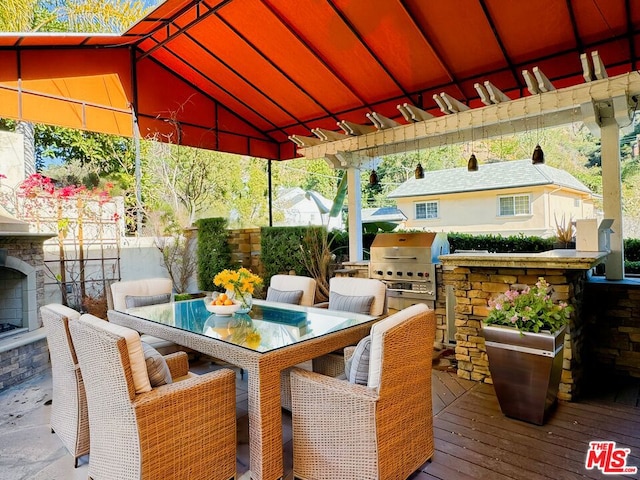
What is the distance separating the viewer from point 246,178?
1249 cm

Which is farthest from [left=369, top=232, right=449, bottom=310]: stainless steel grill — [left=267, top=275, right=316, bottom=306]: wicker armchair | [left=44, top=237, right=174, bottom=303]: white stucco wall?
[left=44, top=237, right=174, bottom=303]: white stucco wall

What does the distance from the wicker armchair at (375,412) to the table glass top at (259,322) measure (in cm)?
32

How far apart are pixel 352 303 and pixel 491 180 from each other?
7246mm

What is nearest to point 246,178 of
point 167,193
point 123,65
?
point 167,193

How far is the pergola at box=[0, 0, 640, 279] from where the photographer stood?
382cm

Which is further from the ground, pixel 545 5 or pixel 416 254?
pixel 545 5

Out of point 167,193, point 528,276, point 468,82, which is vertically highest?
point 468,82

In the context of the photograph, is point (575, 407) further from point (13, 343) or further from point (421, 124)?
point (13, 343)

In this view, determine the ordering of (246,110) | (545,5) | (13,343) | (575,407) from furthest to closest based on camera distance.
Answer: (246,110) < (13,343) < (545,5) < (575,407)

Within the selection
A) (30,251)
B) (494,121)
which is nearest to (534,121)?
(494,121)

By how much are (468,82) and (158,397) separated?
481 centimetres

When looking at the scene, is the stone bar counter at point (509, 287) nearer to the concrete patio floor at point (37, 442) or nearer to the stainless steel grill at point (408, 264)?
the stainless steel grill at point (408, 264)

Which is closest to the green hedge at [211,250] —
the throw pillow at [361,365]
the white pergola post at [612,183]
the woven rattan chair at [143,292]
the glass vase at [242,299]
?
the woven rattan chair at [143,292]

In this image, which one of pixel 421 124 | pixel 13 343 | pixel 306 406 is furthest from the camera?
pixel 421 124
